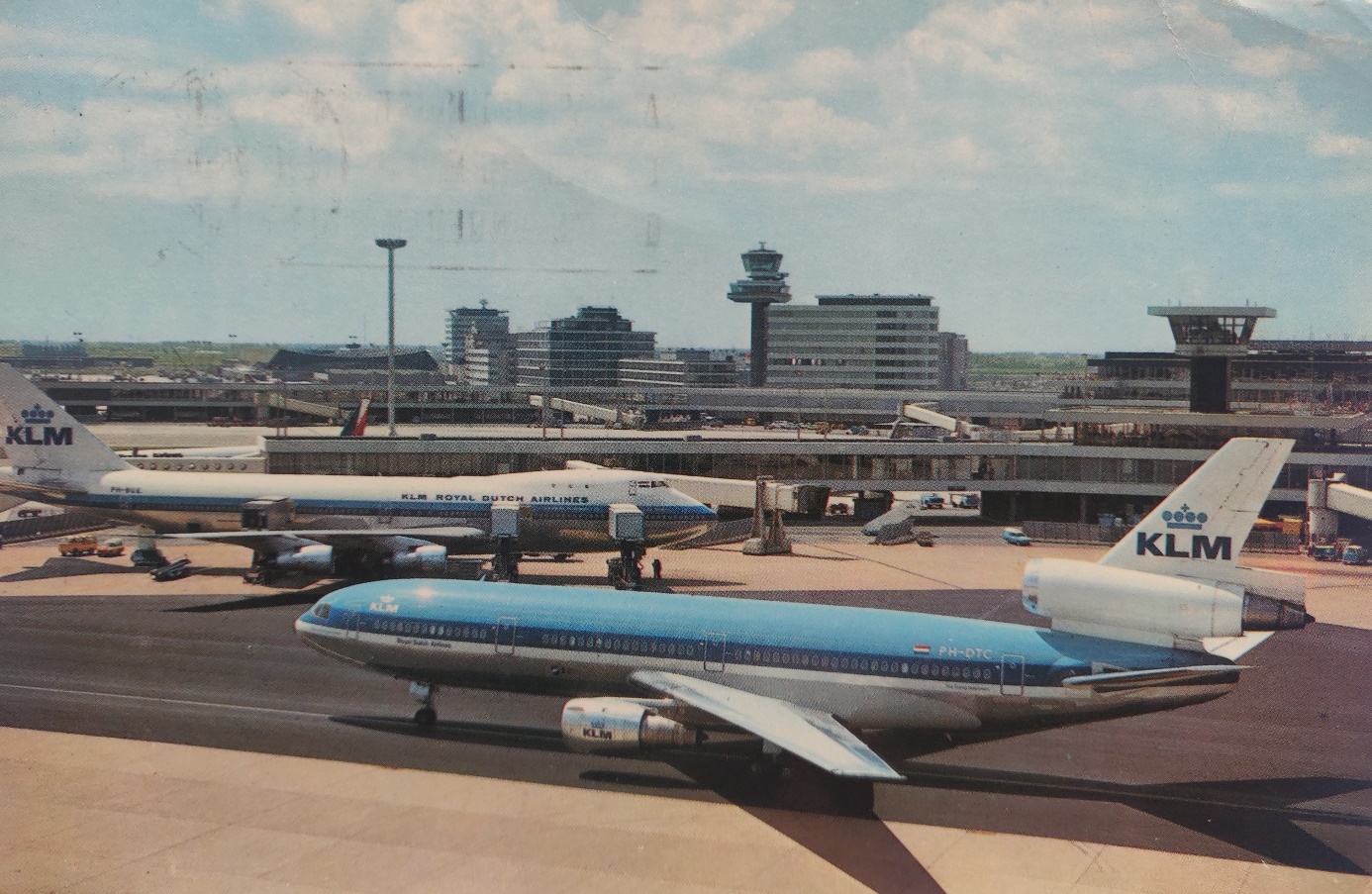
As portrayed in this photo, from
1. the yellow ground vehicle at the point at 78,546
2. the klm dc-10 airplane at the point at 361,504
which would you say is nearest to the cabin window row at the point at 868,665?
the klm dc-10 airplane at the point at 361,504

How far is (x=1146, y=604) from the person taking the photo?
A: 102 ft

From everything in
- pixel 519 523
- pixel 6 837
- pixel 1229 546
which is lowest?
pixel 6 837

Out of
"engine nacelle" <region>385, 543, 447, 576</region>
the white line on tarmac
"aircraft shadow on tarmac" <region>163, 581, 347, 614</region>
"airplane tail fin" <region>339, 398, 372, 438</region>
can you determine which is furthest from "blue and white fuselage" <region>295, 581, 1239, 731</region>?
"airplane tail fin" <region>339, 398, 372, 438</region>

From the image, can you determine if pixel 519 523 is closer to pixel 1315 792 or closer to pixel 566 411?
pixel 1315 792

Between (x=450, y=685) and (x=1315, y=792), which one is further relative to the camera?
(x=450, y=685)

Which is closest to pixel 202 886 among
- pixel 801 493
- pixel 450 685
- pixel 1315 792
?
pixel 450 685

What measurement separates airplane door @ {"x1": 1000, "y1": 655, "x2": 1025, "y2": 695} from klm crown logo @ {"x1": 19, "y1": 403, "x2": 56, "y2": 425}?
2325 inches

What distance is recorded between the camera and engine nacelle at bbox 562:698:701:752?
3188 centimetres

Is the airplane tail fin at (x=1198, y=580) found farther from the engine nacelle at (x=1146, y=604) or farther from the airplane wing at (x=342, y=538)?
the airplane wing at (x=342, y=538)

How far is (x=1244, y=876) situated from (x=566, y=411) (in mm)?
154147

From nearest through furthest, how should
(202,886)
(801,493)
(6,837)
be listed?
1. (202,886)
2. (6,837)
3. (801,493)

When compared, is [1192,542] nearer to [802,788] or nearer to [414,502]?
[802,788]

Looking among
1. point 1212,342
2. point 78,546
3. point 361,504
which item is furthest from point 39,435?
point 1212,342

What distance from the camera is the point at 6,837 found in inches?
1105
